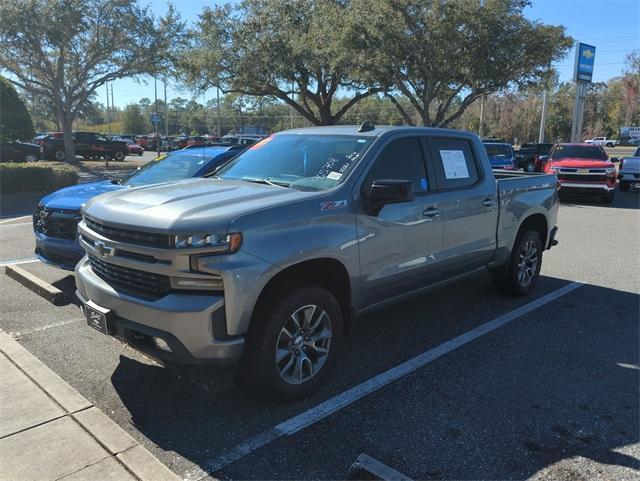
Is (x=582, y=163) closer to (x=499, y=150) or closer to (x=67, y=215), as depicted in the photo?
(x=499, y=150)

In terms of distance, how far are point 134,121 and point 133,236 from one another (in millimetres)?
100965

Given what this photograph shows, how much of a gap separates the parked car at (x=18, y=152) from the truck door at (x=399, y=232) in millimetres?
25844

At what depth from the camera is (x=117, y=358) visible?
4.36 meters

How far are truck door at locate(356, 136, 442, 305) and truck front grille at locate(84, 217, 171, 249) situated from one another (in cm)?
142

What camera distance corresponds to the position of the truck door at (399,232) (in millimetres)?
4008

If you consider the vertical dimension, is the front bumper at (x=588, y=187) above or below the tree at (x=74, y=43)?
below

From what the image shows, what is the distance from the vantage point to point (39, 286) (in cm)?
586

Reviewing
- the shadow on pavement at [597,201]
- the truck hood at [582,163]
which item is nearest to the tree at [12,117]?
the truck hood at [582,163]

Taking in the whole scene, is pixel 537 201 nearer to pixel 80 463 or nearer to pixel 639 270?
pixel 639 270

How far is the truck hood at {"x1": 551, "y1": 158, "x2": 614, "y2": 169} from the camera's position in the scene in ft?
53.6

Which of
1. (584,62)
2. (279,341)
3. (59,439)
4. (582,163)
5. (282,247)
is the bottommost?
(59,439)

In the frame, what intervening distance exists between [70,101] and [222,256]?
27.9 metres

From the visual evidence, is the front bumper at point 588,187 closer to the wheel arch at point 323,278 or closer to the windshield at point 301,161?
the windshield at point 301,161

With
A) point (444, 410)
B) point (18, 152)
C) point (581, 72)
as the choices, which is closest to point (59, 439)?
point (444, 410)
